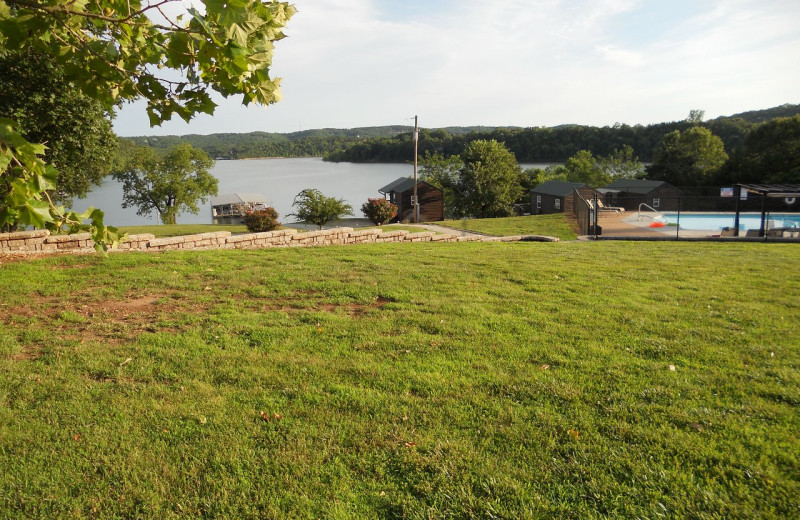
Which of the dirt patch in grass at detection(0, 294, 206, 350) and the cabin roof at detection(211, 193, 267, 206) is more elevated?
the cabin roof at detection(211, 193, 267, 206)

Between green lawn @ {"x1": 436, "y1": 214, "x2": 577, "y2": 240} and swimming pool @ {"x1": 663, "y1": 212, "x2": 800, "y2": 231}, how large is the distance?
7.86 meters

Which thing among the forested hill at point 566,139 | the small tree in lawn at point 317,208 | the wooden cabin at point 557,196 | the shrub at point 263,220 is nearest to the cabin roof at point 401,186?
the wooden cabin at point 557,196

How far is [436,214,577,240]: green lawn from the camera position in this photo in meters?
24.5

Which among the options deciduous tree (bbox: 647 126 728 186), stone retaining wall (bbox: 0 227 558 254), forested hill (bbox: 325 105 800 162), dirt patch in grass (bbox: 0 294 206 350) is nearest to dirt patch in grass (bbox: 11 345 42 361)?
dirt patch in grass (bbox: 0 294 206 350)

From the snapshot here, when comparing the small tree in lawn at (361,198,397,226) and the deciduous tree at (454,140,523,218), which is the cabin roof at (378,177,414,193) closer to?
the deciduous tree at (454,140,523,218)

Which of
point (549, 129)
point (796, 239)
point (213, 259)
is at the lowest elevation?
point (796, 239)

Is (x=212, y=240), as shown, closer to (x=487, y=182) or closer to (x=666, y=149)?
(x=487, y=182)

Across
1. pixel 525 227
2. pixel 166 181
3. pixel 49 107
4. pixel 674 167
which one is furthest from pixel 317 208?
pixel 674 167

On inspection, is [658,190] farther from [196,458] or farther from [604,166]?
[196,458]

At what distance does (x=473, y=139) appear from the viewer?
83438 mm

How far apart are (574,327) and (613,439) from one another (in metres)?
2.44

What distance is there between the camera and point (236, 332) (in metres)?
5.38

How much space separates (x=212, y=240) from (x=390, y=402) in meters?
9.44

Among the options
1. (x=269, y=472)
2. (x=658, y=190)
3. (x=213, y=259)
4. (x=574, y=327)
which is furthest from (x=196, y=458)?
(x=658, y=190)
